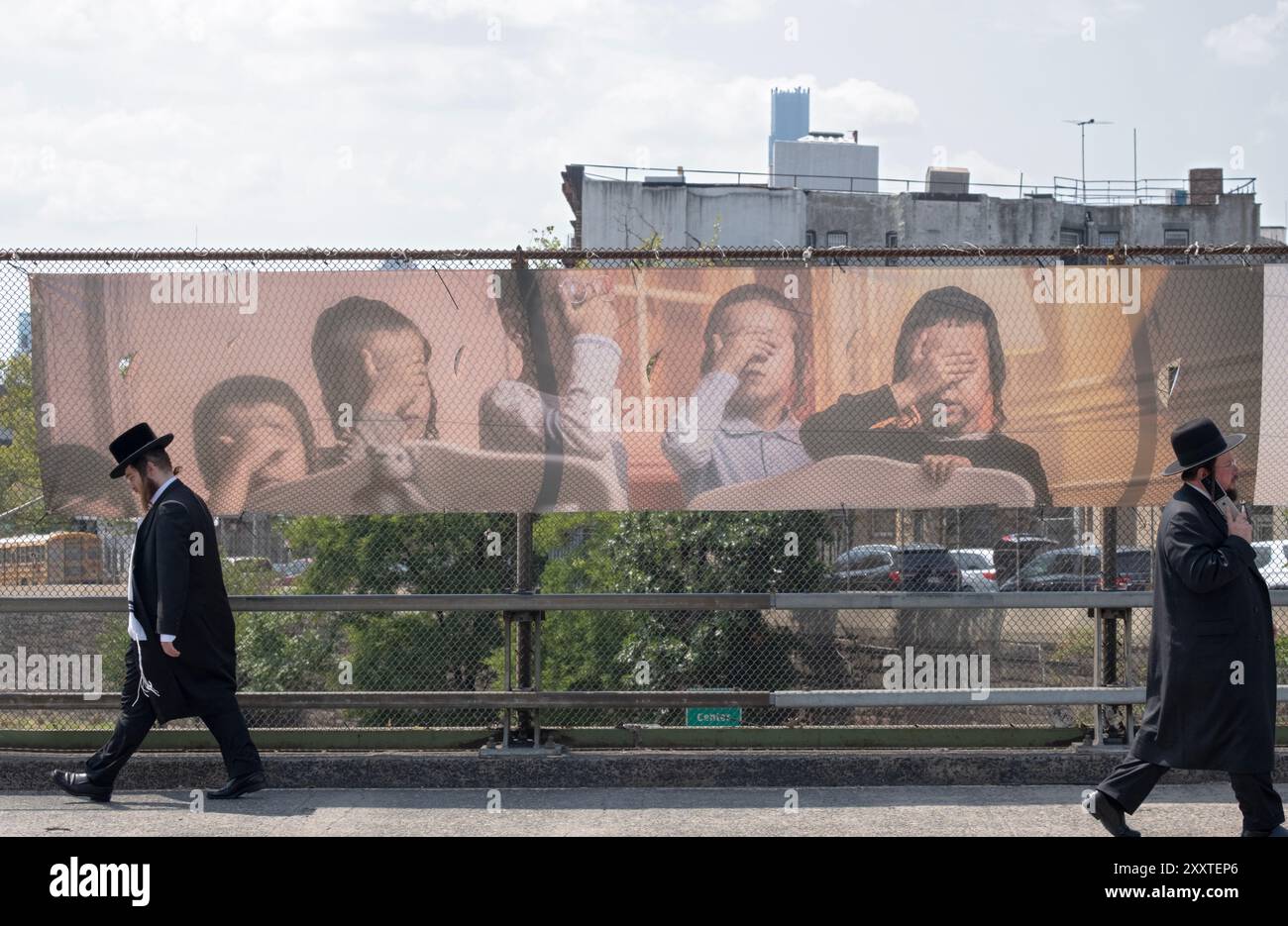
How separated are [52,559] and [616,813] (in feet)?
12.3

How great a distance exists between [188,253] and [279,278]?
1.71ft

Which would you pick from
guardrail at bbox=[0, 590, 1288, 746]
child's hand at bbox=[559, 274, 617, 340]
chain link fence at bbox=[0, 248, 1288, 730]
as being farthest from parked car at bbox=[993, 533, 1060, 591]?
child's hand at bbox=[559, 274, 617, 340]

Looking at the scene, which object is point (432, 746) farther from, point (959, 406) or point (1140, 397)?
point (1140, 397)

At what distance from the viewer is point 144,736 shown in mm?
7293

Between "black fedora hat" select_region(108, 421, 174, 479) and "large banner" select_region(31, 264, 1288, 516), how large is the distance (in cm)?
63

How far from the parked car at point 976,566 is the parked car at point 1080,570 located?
24cm

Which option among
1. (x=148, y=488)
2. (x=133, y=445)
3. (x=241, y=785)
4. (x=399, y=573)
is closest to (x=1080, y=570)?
(x=241, y=785)

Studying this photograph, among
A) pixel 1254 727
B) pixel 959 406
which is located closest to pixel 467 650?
pixel 959 406

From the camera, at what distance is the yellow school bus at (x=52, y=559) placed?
811 centimetres

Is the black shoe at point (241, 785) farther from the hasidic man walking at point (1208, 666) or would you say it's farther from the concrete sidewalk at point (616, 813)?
the hasidic man walking at point (1208, 666)

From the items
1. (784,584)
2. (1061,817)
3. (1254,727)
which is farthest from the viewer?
(784,584)

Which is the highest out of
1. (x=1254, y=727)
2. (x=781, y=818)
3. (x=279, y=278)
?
(x=279, y=278)

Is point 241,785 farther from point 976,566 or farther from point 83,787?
point 976,566

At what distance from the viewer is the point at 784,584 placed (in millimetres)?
10312
